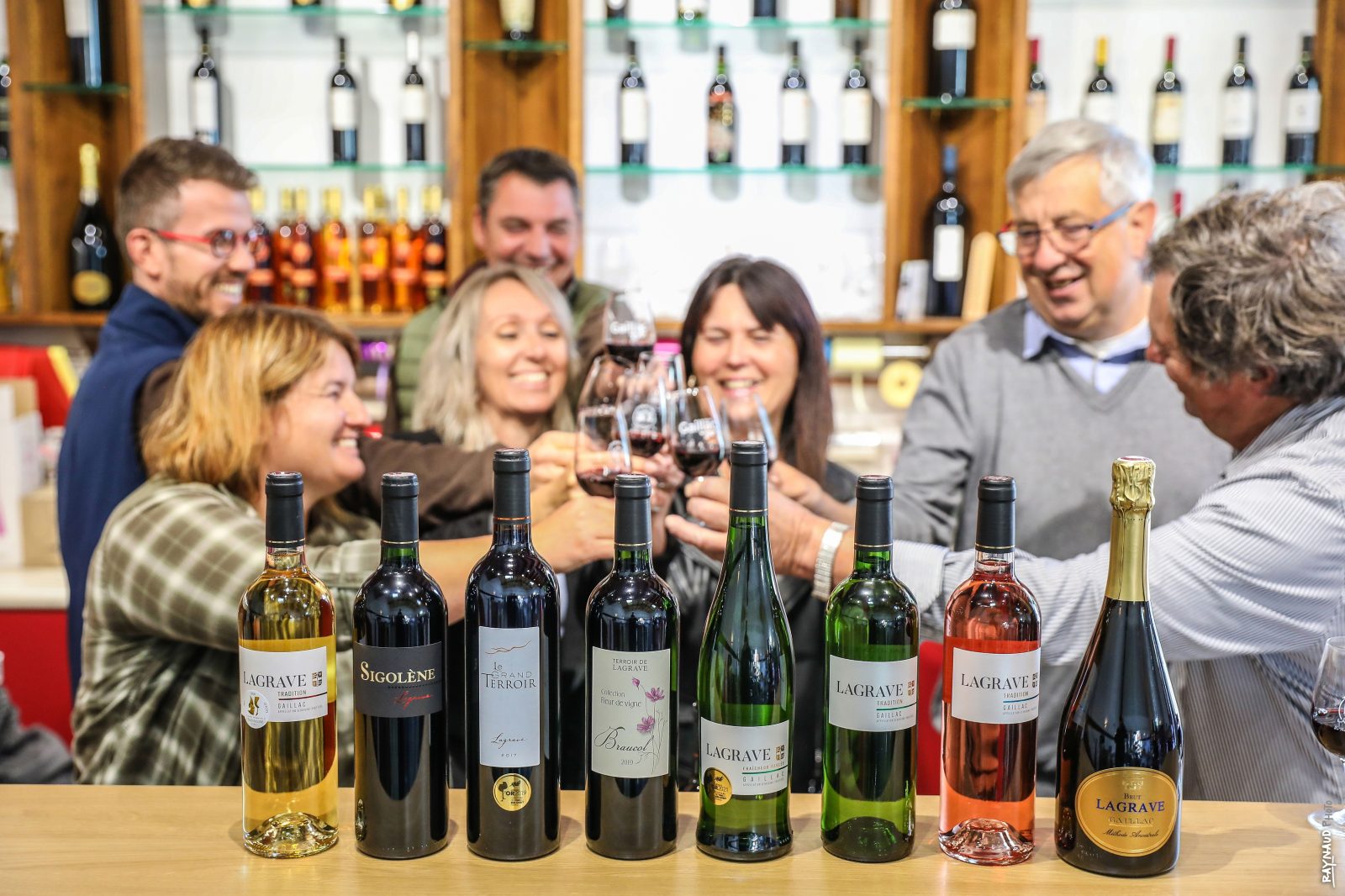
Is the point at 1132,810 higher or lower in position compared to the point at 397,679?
lower

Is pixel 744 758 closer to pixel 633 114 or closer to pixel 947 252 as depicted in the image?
pixel 947 252

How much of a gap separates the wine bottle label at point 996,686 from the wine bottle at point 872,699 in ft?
0.13

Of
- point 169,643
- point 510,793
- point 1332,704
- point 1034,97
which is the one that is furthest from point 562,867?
point 1034,97

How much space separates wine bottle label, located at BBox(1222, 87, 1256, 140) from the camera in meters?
3.39

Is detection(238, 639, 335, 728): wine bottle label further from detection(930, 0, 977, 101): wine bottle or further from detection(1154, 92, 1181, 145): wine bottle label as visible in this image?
detection(1154, 92, 1181, 145): wine bottle label

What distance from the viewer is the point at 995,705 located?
94 centimetres

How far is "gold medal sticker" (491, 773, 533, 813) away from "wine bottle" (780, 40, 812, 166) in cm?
283

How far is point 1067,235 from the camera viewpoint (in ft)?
7.11

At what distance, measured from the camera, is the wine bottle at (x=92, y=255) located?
3.44 m

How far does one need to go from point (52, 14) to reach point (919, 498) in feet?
9.34

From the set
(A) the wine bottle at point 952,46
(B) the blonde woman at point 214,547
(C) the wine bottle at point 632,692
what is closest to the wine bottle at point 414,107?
(A) the wine bottle at point 952,46

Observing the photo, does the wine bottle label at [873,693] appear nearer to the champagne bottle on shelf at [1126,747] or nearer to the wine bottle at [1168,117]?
the champagne bottle on shelf at [1126,747]

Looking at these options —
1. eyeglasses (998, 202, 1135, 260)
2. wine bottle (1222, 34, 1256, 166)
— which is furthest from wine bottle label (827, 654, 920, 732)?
wine bottle (1222, 34, 1256, 166)

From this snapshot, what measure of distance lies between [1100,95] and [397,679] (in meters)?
3.08
